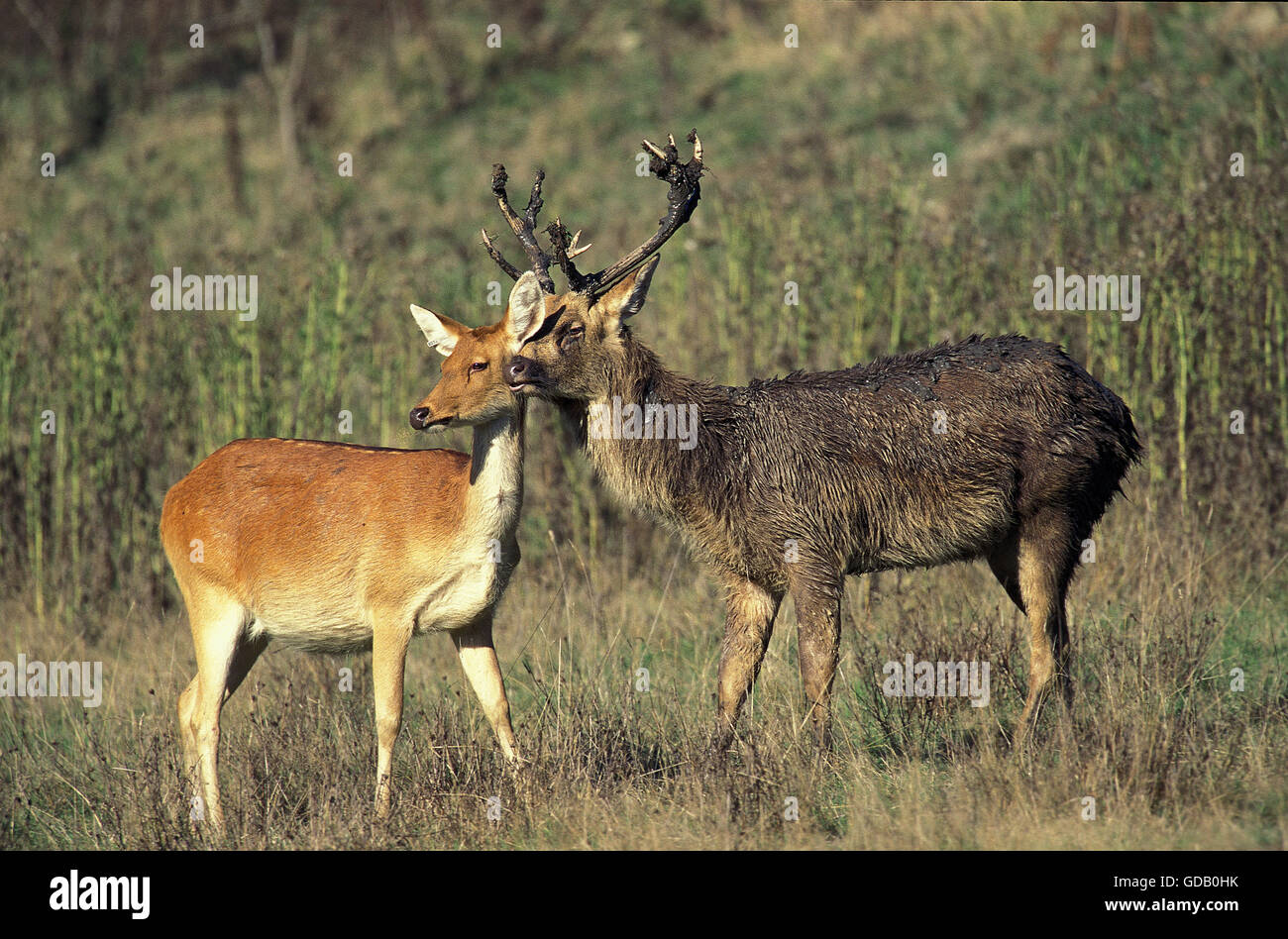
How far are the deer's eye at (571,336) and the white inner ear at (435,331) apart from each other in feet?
1.63

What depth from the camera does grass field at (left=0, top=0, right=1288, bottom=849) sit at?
226 inches

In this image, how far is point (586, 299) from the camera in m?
6.40

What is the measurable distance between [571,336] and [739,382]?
167 inches

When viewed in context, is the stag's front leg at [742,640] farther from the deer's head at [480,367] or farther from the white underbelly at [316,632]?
the white underbelly at [316,632]

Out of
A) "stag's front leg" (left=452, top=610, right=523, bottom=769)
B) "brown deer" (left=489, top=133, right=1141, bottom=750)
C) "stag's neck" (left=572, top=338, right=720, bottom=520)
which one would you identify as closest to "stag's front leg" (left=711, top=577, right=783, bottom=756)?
"brown deer" (left=489, top=133, right=1141, bottom=750)

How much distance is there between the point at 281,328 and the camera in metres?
10.4

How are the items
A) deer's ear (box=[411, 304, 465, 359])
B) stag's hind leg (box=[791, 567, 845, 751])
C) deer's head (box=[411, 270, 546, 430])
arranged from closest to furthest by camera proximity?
1. deer's head (box=[411, 270, 546, 430])
2. stag's hind leg (box=[791, 567, 845, 751])
3. deer's ear (box=[411, 304, 465, 359])

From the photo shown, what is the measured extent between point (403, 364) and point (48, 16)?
19144mm

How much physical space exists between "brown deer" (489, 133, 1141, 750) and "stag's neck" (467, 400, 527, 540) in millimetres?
329

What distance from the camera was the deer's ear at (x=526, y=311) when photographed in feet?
19.6

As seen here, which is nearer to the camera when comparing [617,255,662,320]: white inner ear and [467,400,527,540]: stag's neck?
[467,400,527,540]: stag's neck

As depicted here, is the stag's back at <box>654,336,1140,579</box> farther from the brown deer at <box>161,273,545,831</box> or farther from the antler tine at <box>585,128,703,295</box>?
the brown deer at <box>161,273,545,831</box>

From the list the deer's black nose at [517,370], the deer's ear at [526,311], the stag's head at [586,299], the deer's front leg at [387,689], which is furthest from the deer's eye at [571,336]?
the deer's front leg at [387,689]
